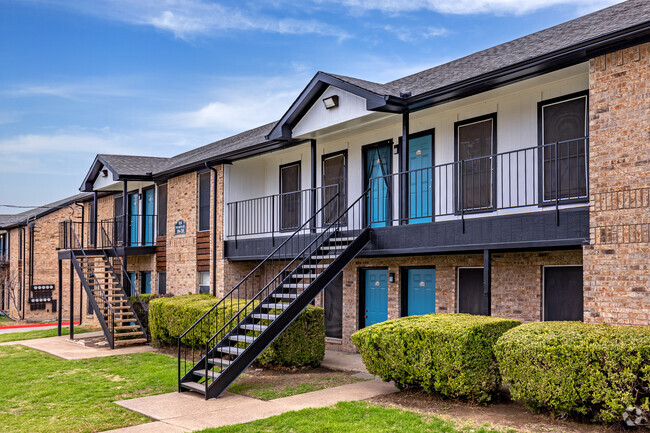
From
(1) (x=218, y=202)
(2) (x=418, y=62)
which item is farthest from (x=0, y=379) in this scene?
(2) (x=418, y=62)

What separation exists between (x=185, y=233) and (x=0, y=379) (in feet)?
27.9

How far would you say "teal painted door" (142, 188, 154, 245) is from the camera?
23484mm

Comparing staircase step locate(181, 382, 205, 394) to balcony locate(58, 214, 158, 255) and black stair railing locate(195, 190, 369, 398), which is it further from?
balcony locate(58, 214, 158, 255)

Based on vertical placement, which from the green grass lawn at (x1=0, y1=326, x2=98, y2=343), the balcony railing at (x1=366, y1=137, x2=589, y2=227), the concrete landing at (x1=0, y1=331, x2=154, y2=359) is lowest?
the green grass lawn at (x1=0, y1=326, x2=98, y2=343)

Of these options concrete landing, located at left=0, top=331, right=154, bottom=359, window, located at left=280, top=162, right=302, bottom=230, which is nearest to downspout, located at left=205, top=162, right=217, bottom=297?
window, located at left=280, top=162, right=302, bottom=230

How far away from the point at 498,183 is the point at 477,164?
0.70m

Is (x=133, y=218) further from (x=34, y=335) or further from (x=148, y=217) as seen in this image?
A: (x=34, y=335)

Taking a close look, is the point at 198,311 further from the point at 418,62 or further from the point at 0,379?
the point at 418,62

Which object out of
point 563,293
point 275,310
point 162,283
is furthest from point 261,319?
point 162,283

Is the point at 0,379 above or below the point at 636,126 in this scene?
below

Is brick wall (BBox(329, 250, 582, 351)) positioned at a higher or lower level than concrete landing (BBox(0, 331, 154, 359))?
higher

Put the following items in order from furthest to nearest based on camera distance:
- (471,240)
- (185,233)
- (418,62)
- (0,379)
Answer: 1. (418,62)
2. (185,233)
3. (0,379)
4. (471,240)

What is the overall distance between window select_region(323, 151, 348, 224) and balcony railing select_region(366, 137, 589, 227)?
4.58ft

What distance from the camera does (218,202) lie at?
729 inches
